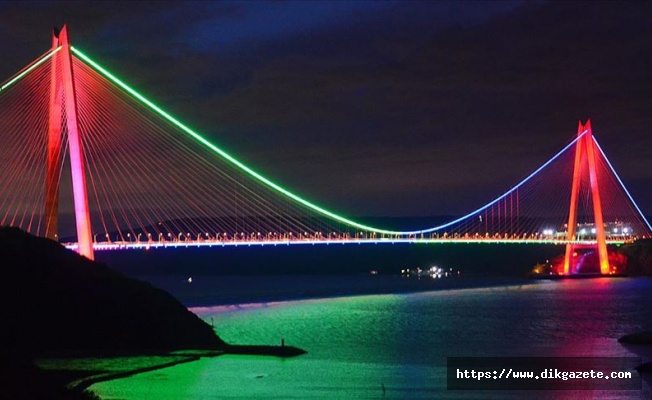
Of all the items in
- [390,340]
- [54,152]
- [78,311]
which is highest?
[54,152]

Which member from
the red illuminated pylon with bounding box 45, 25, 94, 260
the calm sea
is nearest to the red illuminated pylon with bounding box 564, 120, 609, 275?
the calm sea

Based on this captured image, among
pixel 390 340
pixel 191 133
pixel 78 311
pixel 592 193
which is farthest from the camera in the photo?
pixel 592 193

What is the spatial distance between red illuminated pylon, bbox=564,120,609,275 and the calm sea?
15.2 metres

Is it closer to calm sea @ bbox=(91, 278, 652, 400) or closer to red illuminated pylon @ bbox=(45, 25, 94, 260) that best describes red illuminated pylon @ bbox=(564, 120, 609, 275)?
calm sea @ bbox=(91, 278, 652, 400)

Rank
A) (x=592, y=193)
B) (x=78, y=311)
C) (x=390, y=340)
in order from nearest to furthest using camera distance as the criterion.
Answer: (x=78, y=311) → (x=390, y=340) → (x=592, y=193)

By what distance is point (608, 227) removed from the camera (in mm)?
115188

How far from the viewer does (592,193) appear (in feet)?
264

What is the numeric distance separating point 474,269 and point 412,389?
118 metres

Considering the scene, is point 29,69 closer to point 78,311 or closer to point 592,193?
point 78,311

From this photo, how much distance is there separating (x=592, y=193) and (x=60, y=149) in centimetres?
5297

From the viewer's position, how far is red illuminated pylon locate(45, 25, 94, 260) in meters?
36.1

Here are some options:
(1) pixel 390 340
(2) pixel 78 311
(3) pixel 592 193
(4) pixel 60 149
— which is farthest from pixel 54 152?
(3) pixel 592 193

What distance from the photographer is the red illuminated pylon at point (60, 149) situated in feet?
118

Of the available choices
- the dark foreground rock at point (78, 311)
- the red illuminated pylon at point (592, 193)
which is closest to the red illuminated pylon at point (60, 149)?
the dark foreground rock at point (78, 311)
